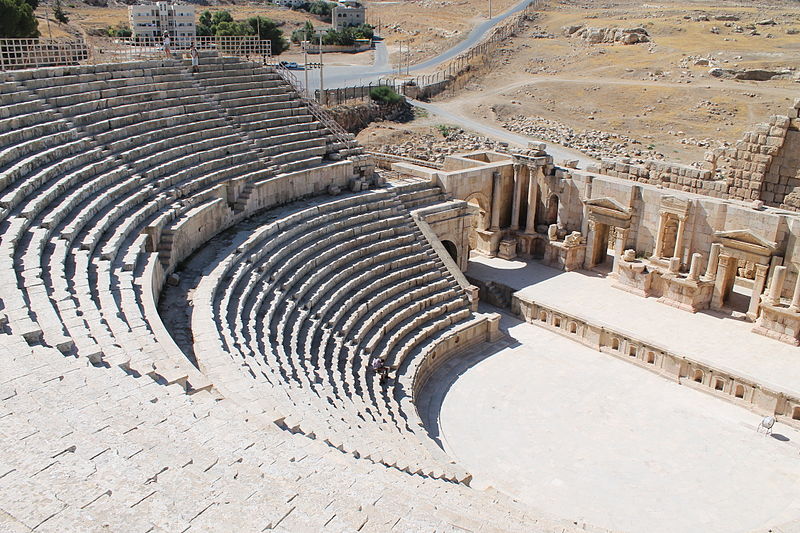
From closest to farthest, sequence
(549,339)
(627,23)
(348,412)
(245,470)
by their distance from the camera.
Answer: (245,470), (348,412), (549,339), (627,23)

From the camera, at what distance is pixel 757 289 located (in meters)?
21.8

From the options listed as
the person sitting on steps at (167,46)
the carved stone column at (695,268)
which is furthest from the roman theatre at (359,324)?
the person sitting on steps at (167,46)

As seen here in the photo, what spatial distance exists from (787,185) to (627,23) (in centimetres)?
5749

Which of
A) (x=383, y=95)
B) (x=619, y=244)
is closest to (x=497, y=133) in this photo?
(x=383, y=95)

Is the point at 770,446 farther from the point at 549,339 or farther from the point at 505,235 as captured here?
the point at 505,235

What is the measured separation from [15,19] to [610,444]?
123ft

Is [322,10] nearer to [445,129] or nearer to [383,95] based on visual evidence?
[383,95]

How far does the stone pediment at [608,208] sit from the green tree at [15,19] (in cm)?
3169

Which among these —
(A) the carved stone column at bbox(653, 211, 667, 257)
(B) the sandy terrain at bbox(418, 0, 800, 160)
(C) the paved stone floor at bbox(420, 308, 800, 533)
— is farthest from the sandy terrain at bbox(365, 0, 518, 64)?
(C) the paved stone floor at bbox(420, 308, 800, 533)

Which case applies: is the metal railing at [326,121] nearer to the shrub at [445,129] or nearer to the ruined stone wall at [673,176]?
the ruined stone wall at [673,176]

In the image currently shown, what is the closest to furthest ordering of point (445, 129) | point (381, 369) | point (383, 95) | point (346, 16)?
1. point (381, 369)
2. point (445, 129)
3. point (383, 95)
4. point (346, 16)

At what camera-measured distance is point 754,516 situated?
1409 centimetres

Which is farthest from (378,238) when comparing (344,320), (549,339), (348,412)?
(348,412)

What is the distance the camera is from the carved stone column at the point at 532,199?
27266 mm
